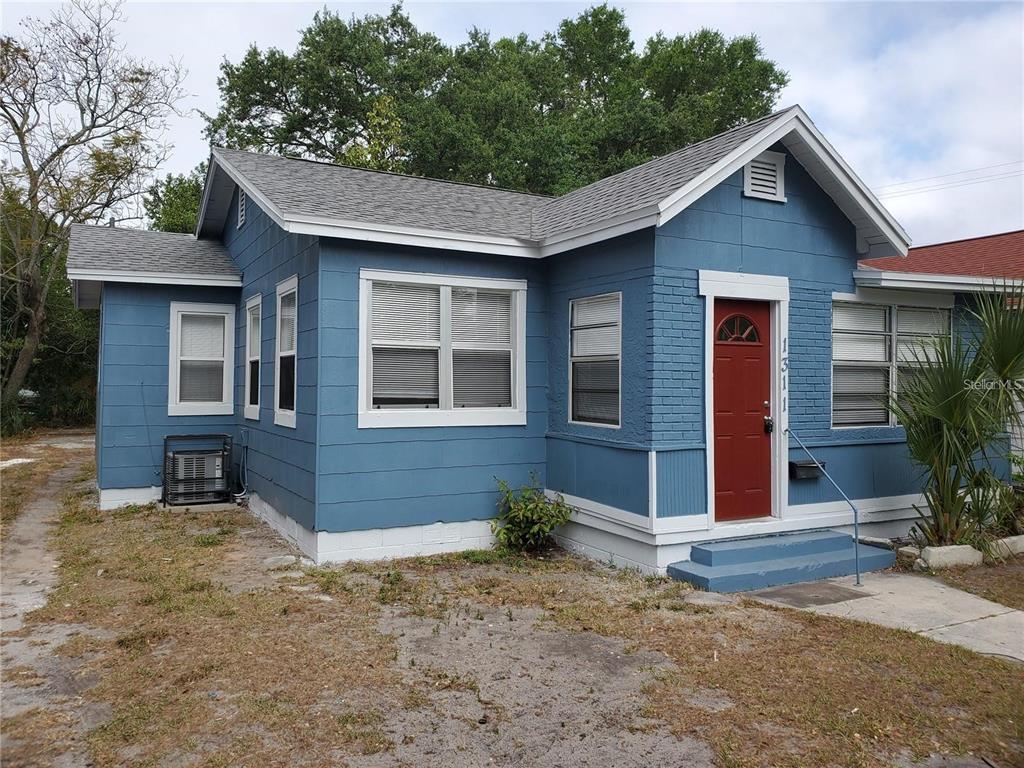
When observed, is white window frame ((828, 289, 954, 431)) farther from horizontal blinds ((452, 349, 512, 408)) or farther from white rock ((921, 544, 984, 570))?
horizontal blinds ((452, 349, 512, 408))

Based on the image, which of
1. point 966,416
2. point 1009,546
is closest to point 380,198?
point 966,416

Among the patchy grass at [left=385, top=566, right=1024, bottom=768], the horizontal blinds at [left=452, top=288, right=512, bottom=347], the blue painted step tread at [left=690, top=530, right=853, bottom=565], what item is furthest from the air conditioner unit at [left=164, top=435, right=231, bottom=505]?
the blue painted step tread at [left=690, top=530, right=853, bottom=565]

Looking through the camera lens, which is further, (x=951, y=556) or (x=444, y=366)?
(x=444, y=366)

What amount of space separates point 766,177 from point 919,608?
4.15 metres

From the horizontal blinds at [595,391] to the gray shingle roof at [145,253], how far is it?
5567 mm

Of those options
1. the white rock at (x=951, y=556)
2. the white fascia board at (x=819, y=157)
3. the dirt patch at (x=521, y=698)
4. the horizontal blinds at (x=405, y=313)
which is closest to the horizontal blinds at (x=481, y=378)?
the horizontal blinds at (x=405, y=313)

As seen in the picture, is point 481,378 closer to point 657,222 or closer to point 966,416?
point 657,222

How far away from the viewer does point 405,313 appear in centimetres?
741

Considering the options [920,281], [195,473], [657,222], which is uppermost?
[657,222]

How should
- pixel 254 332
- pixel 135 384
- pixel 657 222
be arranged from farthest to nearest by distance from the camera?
1. pixel 135 384
2. pixel 254 332
3. pixel 657 222

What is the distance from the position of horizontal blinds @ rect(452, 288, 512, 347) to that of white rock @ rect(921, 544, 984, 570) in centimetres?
453

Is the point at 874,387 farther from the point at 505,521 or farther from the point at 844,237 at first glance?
the point at 505,521

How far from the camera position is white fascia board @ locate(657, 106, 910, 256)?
21.2ft

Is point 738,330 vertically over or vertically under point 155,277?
under
